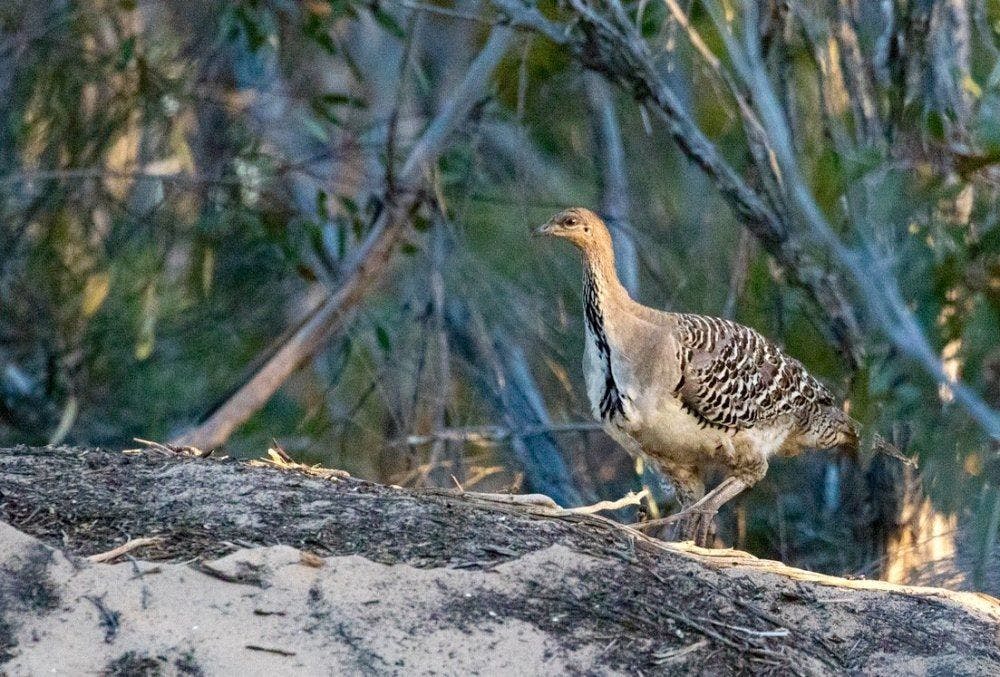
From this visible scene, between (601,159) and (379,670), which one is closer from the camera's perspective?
(379,670)

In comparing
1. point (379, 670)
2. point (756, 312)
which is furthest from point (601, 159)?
point (379, 670)

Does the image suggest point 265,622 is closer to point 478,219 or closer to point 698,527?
point 698,527

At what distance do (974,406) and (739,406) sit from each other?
1279 mm

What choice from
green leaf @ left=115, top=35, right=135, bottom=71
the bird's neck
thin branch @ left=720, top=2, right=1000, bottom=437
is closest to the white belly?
the bird's neck

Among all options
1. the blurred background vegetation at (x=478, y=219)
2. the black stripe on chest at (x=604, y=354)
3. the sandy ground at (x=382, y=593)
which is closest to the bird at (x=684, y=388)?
the black stripe on chest at (x=604, y=354)

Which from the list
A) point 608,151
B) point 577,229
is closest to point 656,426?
point 577,229

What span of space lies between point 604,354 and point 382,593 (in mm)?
2472

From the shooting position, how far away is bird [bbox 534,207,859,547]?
6098 mm

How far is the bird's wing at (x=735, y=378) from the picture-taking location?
6.21 meters

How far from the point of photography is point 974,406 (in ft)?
17.2

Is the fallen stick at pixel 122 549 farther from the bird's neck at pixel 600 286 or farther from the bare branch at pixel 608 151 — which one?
the bare branch at pixel 608 151

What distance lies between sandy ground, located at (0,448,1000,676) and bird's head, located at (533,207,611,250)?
194 cm

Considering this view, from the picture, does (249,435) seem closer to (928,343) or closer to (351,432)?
(351,432)

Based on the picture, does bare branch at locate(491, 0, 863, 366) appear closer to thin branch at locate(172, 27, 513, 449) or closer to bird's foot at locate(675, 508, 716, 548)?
thin branch at locate(172, 27, 513, 449)
